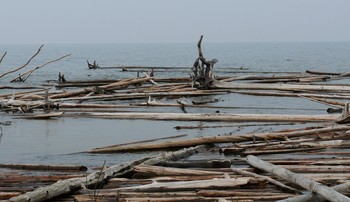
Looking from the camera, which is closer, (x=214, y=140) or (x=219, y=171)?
(x=219, y=171)

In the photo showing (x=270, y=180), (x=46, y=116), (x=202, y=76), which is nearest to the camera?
(x=270, y=180)

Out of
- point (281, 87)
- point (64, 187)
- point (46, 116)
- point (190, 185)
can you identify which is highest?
point (281, 87)

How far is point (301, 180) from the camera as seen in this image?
834 centimetres

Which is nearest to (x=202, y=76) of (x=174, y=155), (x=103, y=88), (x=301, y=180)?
(x=103, y=88)

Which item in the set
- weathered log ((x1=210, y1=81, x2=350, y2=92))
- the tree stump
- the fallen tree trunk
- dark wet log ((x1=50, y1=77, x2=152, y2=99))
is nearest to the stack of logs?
the fallen tree trunk

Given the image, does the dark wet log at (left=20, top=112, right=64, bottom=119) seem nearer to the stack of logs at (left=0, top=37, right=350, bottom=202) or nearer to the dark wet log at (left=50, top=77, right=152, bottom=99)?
the stack of logs at (left=0, top=37, right=350, bottom=202)

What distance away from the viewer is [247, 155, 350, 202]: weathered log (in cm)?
759

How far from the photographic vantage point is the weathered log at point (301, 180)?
24.9ft

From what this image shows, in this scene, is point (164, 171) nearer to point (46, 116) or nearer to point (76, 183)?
point (76, 183)

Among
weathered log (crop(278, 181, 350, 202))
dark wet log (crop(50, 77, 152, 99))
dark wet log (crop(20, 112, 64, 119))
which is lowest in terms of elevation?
dark wet log (crop(20, 112, 64, 119))

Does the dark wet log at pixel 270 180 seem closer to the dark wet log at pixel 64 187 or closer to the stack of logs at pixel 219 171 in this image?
the stack of logs at pixel 219 171

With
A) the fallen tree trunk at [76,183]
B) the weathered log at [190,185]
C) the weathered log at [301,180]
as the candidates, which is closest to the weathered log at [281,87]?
the fallen tree trunk at [76,183]

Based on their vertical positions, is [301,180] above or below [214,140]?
above

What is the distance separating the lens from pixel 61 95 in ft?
81.3
